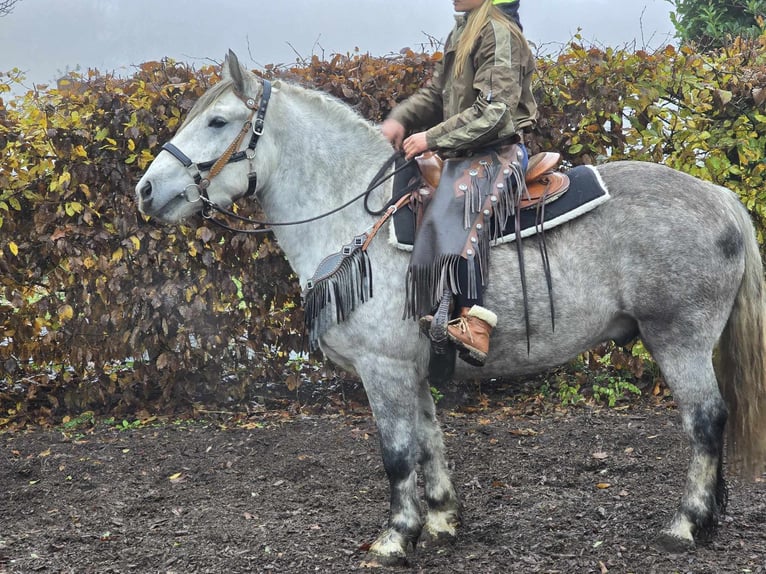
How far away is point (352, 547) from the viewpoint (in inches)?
161

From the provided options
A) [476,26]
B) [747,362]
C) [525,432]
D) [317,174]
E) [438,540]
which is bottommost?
[438,540]

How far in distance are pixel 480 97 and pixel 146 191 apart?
162 cm

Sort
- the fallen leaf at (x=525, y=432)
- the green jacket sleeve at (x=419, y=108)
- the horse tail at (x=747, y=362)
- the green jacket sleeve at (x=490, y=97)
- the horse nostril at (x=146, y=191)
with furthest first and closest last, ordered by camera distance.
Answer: the fallen leaf at (x=525, y=432) → the green jacket sleeve at (x=419, y=108) → the horse tail at (x=747, y=362) → the horse nostril at (x=146, y=191) → the green jacket sleeve at (x=490, y=97)

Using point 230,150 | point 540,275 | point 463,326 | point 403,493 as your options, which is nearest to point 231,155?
point 230,150

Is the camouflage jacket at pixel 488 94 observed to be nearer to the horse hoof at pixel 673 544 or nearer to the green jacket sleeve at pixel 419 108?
the green jacket sleeve at pixel 419 108

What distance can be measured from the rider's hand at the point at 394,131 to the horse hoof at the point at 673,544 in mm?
2392

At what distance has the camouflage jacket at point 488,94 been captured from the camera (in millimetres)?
3545

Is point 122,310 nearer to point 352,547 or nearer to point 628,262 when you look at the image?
point 352,547

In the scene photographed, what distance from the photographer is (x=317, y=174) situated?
392 cm

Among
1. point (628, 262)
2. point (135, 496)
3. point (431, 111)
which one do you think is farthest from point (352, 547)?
point (431, 111)

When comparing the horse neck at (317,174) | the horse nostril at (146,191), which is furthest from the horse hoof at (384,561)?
the horse nostril at (146,191)

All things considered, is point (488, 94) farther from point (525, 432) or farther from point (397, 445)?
point (525, 432)

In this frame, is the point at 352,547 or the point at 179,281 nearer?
the point at 352,547

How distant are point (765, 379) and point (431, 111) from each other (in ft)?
7.24
